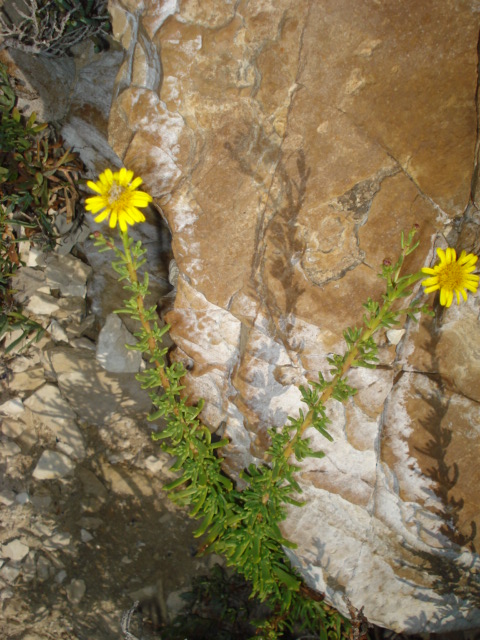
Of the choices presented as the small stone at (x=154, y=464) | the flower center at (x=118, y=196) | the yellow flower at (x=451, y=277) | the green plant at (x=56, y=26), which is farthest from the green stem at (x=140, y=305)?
the green plant at (x=56, y=26)

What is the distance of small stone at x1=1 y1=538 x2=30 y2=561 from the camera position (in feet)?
11.7

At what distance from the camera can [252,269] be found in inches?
114

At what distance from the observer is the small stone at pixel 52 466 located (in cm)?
383

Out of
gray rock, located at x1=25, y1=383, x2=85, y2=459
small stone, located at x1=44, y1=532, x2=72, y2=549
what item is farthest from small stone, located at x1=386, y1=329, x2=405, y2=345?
small stone, located at x1=44, y1=532, x2=72, y2=549

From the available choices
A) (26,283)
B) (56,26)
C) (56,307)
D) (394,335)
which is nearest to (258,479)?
(394,335)

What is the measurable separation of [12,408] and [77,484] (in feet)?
2.71

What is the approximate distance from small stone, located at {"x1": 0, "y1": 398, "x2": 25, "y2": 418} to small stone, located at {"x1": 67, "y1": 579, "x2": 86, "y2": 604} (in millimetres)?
1373

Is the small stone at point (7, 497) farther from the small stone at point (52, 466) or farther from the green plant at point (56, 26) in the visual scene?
the green plant at point (56, 26)

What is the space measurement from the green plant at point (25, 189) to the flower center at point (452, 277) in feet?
10.4

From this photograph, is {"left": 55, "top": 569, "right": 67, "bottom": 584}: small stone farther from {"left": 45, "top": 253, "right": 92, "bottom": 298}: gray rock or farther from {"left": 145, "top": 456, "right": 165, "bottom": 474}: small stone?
{"left": 45, "top": 253, "right": 92, "bottom": 298}: gray rock

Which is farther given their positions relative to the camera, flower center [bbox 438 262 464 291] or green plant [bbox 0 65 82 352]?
green plant [bbox 0 65 82 352]

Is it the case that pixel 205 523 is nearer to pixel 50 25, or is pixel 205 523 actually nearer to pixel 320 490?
pixel 320 490

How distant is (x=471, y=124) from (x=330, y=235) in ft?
2.93

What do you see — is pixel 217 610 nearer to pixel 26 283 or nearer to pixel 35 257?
pixel 26 283
